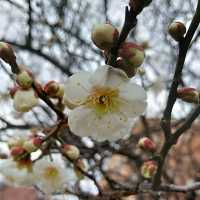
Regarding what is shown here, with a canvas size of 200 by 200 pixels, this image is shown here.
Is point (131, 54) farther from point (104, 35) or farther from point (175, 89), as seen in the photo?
point (175, 89)

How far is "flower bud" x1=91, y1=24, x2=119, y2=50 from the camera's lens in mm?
1120

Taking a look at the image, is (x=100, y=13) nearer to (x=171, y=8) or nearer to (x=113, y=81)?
(x=171, y=8)

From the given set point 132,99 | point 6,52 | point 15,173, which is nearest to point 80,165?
point 15,173

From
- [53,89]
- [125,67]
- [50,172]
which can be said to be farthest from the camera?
[50,172]

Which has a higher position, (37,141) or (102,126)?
(102,126)

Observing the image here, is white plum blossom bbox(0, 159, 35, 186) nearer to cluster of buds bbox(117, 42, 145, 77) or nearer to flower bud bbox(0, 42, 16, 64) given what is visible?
flower bud bbox(0, 42, 16, 64)

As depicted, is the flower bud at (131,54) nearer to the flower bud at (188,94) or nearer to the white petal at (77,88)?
→ the white petal at (77,88)

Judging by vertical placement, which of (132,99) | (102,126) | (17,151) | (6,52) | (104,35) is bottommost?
(17,151)

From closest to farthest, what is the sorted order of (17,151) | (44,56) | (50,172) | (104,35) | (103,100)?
(104,35) < (103,100) < (17,151) < (50,172) < (44,56)

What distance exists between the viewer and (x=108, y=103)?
147 cm

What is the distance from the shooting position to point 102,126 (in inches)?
57.9

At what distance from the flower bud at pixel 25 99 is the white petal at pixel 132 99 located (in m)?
0.31

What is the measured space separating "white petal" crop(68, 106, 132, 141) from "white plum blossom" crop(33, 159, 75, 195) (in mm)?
518

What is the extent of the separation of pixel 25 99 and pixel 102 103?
0.86 feet
